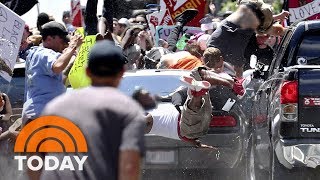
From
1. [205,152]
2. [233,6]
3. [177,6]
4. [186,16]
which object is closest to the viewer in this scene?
[205,152]

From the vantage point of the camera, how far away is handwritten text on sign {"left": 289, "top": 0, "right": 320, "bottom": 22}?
18.4 metres

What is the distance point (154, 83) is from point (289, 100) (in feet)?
8.85

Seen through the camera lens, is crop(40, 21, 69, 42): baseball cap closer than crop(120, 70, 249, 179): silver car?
Yes

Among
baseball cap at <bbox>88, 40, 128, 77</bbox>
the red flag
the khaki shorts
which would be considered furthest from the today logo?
the red flag

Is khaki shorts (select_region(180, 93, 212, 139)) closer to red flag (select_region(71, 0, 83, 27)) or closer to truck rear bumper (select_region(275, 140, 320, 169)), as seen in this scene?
truck rear bumper (select_region(275, 140, 320, 169))

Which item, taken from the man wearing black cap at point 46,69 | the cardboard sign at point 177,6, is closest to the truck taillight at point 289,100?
the man wearing black cap at point 46,69

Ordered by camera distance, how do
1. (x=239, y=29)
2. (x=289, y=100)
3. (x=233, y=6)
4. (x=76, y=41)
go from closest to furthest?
1. (x=289, y=100)
2. (x=76, y=41)
3. (x=239, y=29)
4. (x=233, y=6)

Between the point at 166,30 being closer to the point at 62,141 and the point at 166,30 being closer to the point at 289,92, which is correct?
the point at 289,92

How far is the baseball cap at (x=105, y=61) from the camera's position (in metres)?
6.22

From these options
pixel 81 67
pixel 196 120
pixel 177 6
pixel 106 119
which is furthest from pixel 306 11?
pixel 106 119

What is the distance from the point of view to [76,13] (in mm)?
22547

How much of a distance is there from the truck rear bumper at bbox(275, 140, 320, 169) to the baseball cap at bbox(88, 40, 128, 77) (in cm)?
431

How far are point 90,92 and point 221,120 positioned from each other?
609 cm

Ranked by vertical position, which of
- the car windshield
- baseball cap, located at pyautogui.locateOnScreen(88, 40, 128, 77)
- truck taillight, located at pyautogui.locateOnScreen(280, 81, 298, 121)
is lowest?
the car windshield
